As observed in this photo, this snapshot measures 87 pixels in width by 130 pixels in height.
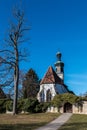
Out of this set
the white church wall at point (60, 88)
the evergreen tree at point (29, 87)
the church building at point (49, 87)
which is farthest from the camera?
the white church wall at point (60, 88)

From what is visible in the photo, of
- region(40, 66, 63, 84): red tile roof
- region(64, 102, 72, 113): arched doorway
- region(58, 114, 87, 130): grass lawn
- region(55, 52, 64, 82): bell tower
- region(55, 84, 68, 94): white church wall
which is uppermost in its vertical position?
region(55, 52, 64, 82): bell tower

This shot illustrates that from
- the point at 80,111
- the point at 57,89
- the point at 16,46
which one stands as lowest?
the point at 80,111

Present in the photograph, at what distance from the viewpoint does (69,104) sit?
49.1 meters

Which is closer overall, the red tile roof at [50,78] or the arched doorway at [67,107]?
the arched doorway at [67,107]

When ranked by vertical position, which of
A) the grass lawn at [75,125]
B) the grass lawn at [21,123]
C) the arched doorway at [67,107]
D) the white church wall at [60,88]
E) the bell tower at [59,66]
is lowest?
the grass lawn at [75,125]

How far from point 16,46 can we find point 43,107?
1322cm

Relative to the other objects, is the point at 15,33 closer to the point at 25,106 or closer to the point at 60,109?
the point at 25,106

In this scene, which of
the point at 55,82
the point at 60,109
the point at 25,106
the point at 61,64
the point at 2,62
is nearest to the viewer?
the point at 2,62

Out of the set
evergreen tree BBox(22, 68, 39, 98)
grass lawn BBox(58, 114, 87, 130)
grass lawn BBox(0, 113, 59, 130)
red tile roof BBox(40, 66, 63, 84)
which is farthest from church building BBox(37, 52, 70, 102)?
grass lawn BBox(58, 114, 87, 130)

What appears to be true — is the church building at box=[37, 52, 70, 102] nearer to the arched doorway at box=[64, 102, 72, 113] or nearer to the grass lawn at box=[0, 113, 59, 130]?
the arched doorway at box=[64, 102, 72, 113]

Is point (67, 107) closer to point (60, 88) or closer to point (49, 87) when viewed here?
point (49, 87)

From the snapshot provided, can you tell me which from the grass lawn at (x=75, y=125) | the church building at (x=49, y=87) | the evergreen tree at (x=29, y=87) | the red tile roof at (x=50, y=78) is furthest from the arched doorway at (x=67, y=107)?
the grass lawn at (x=75, y=125)

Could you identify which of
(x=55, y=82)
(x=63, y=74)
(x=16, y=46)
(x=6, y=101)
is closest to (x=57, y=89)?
(x=55, y=82)

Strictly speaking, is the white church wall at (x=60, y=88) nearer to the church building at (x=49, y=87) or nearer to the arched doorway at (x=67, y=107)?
the church building at (x=49, y=87)
